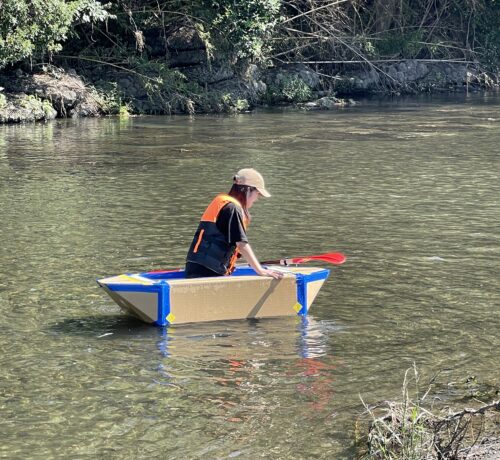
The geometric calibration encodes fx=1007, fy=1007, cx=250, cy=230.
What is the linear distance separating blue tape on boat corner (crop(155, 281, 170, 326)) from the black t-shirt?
0.69 metres

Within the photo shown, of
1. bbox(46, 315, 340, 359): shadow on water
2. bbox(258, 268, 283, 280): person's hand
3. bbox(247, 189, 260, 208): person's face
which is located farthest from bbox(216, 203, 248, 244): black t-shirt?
bbox(46, 315, 340, 359): shadow on water

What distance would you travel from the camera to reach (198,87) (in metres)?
33.1

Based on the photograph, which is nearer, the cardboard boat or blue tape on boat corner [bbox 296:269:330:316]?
the cardboard boat

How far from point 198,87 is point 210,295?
2508 cm

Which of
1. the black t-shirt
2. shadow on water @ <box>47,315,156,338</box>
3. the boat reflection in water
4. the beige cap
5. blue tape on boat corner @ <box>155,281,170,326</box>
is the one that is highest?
the beige cap

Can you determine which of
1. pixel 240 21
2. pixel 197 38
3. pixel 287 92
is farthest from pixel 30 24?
pixel 287 92

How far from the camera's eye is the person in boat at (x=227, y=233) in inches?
337

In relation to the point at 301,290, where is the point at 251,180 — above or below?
above

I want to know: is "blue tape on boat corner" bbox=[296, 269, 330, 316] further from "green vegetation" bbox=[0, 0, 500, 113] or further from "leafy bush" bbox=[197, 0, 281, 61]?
"leafy bush" bbox=[197, 0, 281, 61]

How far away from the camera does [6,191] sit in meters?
16.2

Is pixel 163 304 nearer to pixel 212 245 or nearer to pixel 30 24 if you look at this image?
pixel 212 245

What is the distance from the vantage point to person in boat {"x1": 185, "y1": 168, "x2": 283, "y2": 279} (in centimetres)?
857

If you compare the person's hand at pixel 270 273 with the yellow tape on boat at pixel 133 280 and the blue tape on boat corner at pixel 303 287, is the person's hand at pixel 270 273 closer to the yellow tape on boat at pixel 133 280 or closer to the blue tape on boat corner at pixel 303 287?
the blue tape on boat corner at pixel 303 287

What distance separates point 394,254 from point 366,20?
32160mm
